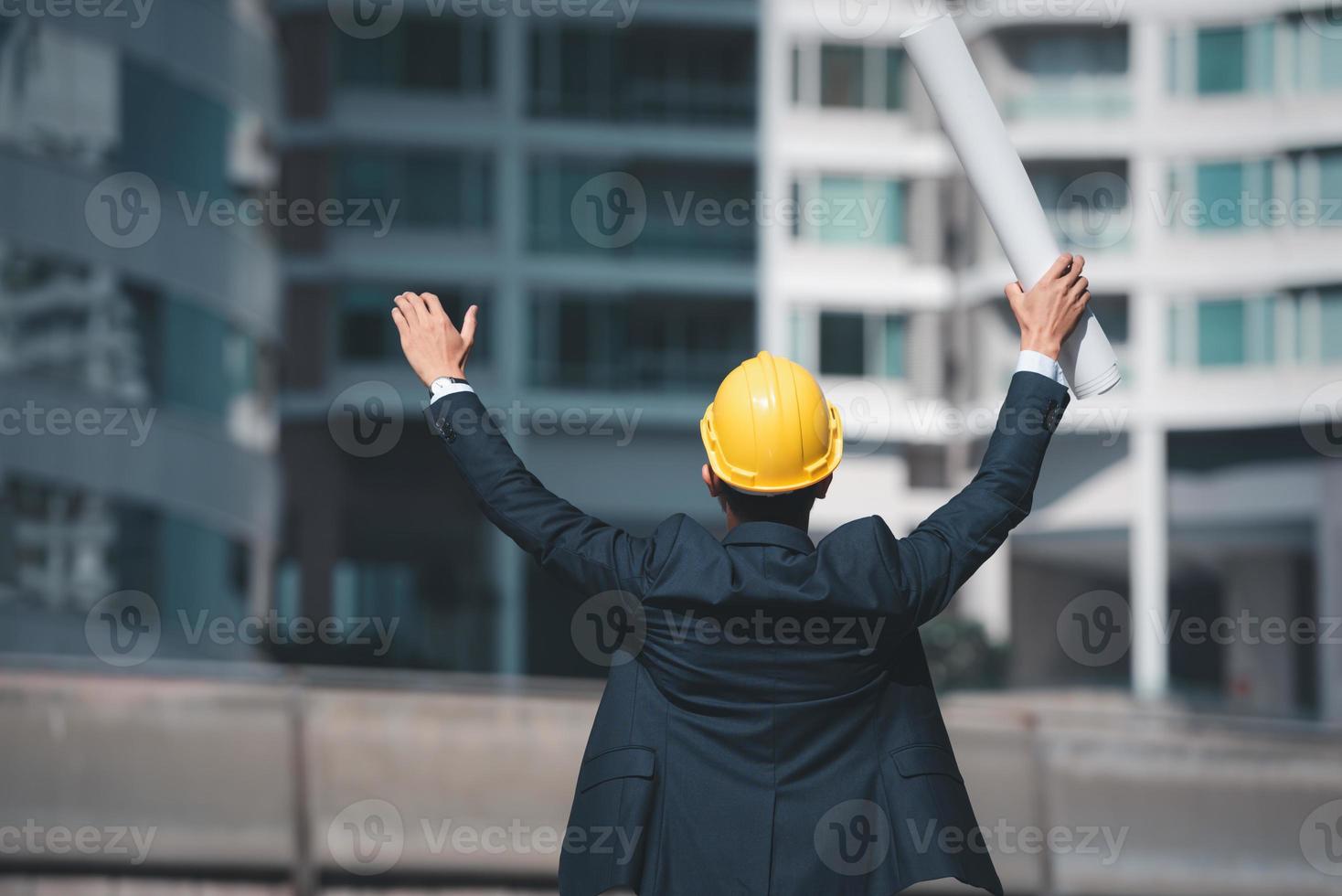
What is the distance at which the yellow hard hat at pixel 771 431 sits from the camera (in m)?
2.79

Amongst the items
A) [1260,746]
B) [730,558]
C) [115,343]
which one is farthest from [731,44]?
[730,558]

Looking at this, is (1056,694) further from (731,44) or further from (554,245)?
(731,44)

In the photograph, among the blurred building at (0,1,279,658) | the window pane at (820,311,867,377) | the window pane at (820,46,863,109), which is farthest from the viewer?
the window pane at (820,46,863,109)

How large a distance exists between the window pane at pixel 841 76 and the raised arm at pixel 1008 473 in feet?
114

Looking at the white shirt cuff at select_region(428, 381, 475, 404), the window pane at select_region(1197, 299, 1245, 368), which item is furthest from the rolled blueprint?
the window pane at select_region(1197, 299, 1245, 368)

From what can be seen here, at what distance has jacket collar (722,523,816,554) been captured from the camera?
8.91ft

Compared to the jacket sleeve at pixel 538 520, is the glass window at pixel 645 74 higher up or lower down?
higher up

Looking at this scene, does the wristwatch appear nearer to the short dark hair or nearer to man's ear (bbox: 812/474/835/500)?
the short dark hair

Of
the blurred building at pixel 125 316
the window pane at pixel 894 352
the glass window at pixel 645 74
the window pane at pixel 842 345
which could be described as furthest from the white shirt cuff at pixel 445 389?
the window pane at pixel 894 352

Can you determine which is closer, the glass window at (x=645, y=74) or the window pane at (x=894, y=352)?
the glass window at (x=645, y=74)

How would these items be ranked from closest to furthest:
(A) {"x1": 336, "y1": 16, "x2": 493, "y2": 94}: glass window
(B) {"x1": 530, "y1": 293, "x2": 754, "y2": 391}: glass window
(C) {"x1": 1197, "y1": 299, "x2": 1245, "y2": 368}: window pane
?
(C) {"x1": 1197, "y1": 299, "x2": 1245, "y2": 368}: window pane → (A) {"x1": 336, "y1": 16, "x2": 493, "y2": 94}: glass window → (B) {"x1": 530, "y1": 293, "x2": 754, "y2": 391}: glass window

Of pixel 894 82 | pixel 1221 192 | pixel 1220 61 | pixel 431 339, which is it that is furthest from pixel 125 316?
pixel 1220 61

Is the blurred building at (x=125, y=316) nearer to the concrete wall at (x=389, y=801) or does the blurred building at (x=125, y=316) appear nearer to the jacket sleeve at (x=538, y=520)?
the concrete wall at (x=389, y=801)

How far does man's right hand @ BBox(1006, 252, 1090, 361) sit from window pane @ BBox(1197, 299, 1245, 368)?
32.2 metres
